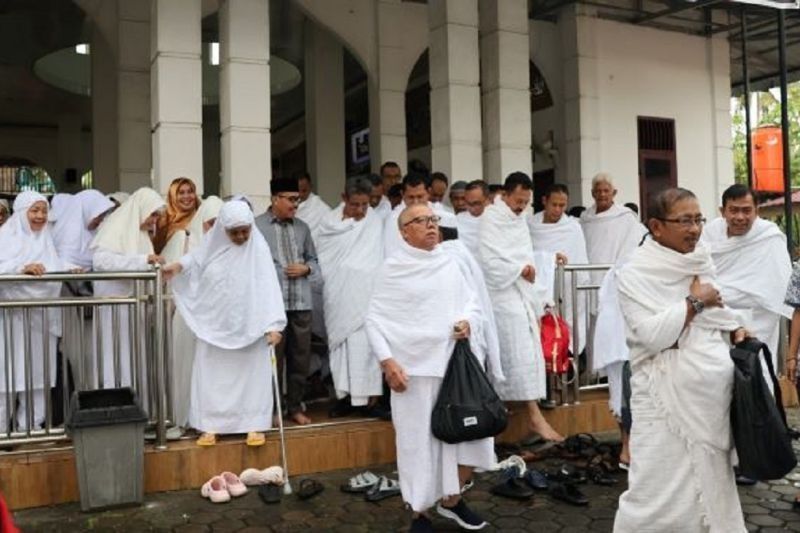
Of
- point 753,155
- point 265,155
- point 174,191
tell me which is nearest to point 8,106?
point 265,155

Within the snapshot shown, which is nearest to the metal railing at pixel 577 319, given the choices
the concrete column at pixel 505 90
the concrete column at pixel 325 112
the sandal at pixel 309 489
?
the sandal at pixel 309 489

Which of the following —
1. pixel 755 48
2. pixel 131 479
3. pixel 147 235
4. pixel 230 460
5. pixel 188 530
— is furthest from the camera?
pixel 755 48

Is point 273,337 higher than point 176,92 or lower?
lower

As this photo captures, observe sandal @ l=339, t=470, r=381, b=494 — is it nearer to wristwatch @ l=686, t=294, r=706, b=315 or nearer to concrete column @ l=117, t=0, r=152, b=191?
wristwatch @ l=686, t=294, r=706, b=315

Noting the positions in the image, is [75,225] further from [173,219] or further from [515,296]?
[515,296]

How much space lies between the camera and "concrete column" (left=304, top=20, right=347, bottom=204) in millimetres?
11203

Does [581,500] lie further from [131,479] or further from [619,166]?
[619,166]

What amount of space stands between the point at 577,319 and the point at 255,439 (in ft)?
8.66

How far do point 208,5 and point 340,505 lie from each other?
6.08 meters

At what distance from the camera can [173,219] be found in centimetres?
548

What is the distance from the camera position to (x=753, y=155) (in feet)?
36.8

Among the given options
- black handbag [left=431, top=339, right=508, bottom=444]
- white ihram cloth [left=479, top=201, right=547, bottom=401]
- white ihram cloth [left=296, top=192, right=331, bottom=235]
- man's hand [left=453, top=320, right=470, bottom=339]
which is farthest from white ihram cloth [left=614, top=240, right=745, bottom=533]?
white ihram cloth [left=296, top=192, right=331, bottom=235]

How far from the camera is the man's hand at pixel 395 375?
383 cm

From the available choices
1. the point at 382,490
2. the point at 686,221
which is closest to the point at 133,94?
the point at 382,490
